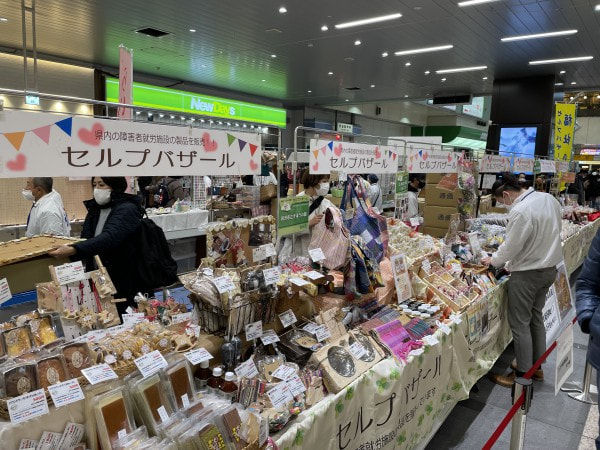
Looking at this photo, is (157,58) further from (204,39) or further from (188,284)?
(188,284)

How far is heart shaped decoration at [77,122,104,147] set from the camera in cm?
164

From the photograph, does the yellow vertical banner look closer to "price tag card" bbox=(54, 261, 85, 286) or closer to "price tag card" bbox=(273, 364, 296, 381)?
"price tag card" bbox=(273, 364, 296, 381)

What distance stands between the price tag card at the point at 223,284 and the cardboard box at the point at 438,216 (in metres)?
4.58

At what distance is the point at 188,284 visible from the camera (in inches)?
75.4

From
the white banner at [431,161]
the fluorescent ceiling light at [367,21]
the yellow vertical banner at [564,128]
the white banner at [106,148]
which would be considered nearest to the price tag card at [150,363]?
the white banner at [106,148]

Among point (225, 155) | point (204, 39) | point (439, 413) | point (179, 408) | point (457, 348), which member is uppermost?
point (204, 39)

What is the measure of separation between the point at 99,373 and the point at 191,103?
497 inches

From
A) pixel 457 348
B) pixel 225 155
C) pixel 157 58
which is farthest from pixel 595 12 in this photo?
pixel 157 58

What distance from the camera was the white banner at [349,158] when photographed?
2758 millimetres

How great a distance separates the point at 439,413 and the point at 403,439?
56 centimetres

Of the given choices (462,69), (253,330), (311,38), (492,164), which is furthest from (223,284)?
(462,69)

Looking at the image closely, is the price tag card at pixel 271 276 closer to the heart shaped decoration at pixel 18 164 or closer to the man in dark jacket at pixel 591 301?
the heart shaped decoration at pixel 18 164

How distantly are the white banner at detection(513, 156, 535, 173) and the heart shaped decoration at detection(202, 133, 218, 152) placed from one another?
582 cm

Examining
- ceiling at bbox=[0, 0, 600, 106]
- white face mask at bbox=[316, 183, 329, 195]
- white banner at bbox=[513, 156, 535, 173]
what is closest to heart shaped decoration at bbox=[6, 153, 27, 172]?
white face mask at bbox=[316, 183, 329, 195]
